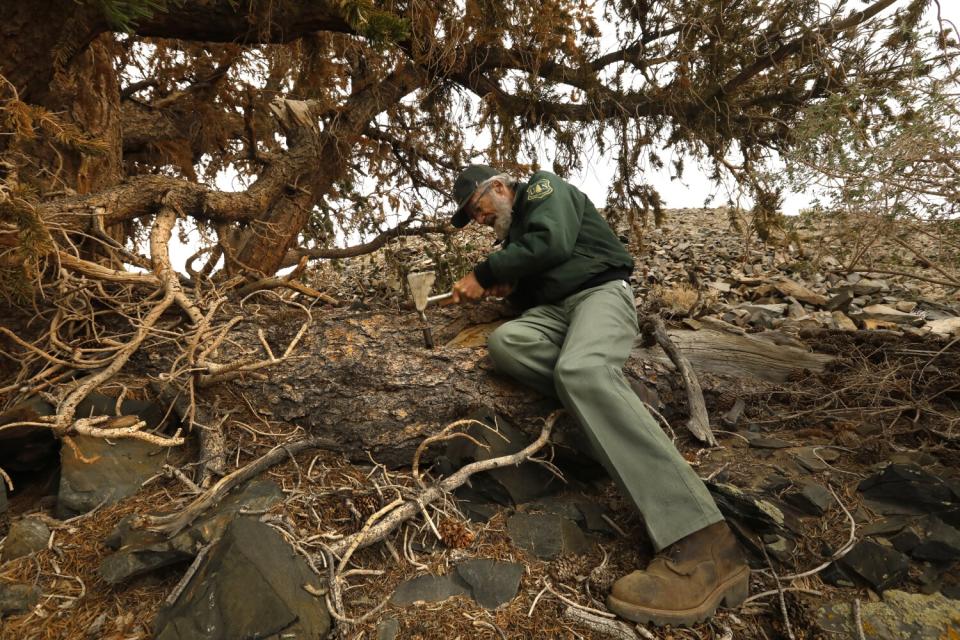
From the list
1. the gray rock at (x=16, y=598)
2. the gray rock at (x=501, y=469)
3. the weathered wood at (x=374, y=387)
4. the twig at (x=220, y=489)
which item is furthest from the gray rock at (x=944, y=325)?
the gray rock at (x=16, y=598)

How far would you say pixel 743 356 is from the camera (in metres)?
3.75

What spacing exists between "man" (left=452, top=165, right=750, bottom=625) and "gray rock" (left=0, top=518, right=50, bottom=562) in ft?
7.14

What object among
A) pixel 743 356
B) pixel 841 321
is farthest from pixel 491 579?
pixel 841 321

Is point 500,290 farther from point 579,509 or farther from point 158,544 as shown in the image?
point 158,544

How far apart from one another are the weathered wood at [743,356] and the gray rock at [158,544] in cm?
309

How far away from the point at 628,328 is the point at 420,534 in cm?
159

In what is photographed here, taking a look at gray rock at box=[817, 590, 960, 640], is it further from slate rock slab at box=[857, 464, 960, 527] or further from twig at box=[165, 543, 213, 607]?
twig at box=[165, 543, 213, 607]

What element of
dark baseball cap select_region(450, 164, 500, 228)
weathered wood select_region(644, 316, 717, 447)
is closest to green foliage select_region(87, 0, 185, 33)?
dark baseball cap select_region(450, 164, 500, 228)

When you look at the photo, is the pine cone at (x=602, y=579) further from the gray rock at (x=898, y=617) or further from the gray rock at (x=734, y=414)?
the gray rock at (x=734, y=414)

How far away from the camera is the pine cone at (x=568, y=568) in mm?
2043

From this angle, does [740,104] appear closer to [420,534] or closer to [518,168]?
[518,168]

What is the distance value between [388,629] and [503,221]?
8.13 feet

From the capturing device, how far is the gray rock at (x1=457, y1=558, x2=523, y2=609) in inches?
76.0

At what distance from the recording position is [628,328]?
109 inches
